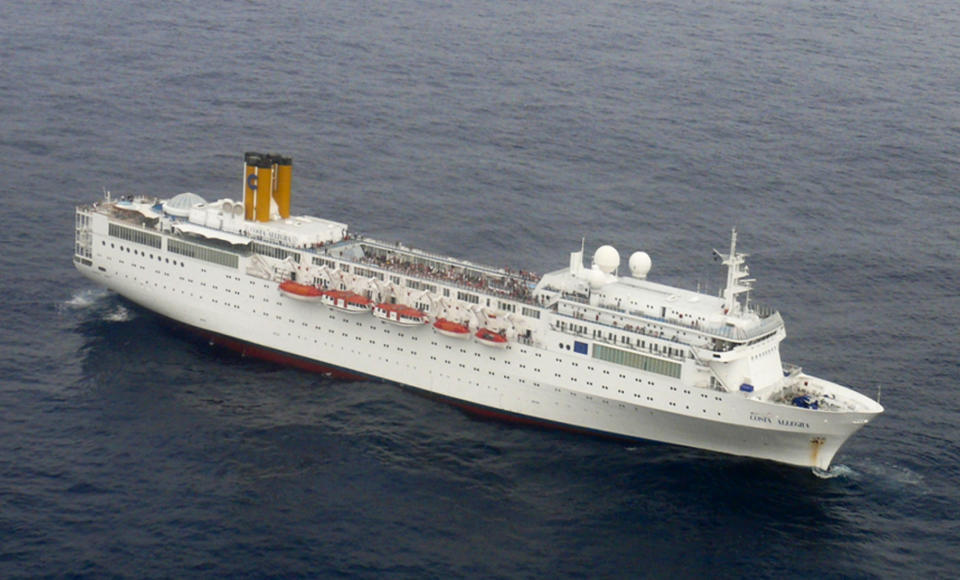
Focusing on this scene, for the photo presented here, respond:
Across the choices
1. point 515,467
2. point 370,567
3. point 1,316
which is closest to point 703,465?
point 515,467

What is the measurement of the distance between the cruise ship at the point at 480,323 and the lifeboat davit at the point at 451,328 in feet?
0.49

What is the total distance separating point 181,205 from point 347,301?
17.2m

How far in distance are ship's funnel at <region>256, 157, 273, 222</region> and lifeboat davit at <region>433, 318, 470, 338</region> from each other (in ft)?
57.8

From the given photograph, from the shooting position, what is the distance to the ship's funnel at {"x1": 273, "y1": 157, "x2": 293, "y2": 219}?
88500 millimetres

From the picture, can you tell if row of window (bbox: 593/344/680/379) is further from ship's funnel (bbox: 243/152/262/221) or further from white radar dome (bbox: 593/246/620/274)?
ship's funnel (bbox: 243/152/262/221)

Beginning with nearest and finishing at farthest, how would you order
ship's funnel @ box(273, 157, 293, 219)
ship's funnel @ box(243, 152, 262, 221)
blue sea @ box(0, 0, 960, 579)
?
blue sea @ box(0, 0, 960, 579) < ship's funnel @ box(243, 152, 262, 221) < ship's funnel @ box(273, 157, 293, 219)

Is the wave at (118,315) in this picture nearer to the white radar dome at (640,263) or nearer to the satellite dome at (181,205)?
the satellite dome at (181,205)

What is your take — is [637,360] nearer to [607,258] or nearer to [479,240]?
[607,258]

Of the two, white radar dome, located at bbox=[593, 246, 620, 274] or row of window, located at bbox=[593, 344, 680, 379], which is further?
white radar dome, located at bbox=[593, 246, 620, 274]

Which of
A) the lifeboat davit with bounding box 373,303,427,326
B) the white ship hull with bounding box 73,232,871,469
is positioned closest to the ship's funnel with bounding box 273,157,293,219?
the white ship hull with bounding box 73,232,871,469

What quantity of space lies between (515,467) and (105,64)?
271ft

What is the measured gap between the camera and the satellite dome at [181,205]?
89750 millimetres

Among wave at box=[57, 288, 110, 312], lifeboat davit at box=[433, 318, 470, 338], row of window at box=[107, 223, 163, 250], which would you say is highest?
row of window at box=[107, 223, 163, 250]

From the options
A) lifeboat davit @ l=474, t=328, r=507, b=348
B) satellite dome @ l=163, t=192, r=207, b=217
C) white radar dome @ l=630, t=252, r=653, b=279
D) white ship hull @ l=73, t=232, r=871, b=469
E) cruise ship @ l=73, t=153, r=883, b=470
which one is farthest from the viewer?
satellite dome @ l=163, t=192, r=207, b=217
